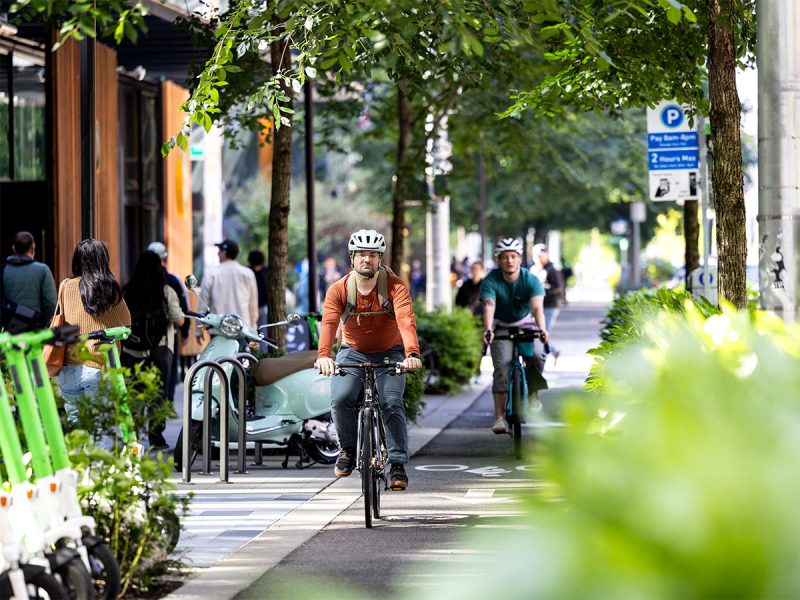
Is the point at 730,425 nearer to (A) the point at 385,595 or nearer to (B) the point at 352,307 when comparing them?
(A) the point at 385,595

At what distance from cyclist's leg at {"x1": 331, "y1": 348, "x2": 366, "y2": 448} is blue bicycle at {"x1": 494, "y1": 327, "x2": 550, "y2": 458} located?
319 centimetres

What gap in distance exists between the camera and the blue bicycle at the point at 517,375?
12.5 m

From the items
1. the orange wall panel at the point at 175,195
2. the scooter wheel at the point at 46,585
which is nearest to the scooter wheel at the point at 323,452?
the scooter wheel at the point at 46,585

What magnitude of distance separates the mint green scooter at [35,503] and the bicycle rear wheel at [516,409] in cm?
676

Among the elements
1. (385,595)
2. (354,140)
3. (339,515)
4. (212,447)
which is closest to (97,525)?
(385,595)

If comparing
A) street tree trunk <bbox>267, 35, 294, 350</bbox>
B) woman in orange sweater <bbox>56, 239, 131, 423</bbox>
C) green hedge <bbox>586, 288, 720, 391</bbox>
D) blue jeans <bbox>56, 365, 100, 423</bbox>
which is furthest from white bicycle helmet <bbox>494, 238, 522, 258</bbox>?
blue jeans <bbox>56, 365, 100, 423</bbox>

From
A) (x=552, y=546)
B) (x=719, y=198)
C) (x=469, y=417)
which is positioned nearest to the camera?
(x=552, y=546)

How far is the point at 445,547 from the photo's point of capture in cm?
800

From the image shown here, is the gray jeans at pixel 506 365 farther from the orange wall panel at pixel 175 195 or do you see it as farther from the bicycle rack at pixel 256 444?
the orange wall panel at pixel 175 195

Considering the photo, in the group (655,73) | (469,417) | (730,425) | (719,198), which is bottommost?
(469,417)

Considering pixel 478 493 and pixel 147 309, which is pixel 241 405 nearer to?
pixel 478 493

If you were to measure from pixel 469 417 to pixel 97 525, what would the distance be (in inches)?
405

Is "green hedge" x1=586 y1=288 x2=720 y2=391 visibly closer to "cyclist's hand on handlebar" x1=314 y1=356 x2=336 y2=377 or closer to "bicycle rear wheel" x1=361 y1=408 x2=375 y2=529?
"bicycle rear wheel" x1=361 y1=408 x2=375 y2=529

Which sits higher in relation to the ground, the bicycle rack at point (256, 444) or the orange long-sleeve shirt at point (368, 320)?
the orange long-sleeve shirt at point (368, 320)
